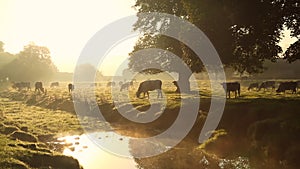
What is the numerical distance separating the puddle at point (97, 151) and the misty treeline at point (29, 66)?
10964 centimetres

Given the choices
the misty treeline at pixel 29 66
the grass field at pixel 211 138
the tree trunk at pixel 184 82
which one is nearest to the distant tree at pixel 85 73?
the misty treeline at pixel 29 66

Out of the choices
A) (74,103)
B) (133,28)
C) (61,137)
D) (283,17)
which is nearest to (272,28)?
(283,17)

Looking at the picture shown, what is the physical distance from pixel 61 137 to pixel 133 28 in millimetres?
27841

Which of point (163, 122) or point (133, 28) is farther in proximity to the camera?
point (133, 28)

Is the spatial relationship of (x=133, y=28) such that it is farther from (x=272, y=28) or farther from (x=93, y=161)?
(x=93, y=161)

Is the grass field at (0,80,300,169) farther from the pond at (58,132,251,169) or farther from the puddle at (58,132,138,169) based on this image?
the puddle at (58,132,138,169)

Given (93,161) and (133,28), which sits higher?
(133,28)

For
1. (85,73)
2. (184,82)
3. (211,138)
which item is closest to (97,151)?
(211,138)

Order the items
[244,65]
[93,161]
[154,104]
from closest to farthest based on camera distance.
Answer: [93,161] < [154,104] < [244,65]

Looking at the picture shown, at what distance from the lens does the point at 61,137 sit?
93.0 ft

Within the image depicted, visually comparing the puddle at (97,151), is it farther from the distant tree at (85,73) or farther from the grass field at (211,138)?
the distant tree at (85,73)

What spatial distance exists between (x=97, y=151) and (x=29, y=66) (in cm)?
11701

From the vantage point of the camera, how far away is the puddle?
20.9 meters

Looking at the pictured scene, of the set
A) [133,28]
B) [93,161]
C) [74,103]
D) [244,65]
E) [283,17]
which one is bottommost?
[93,161]
